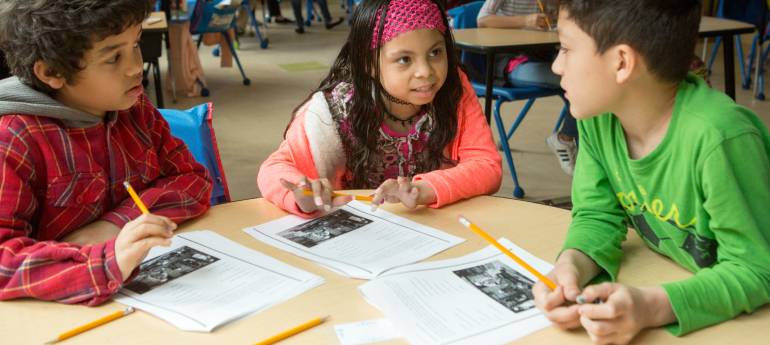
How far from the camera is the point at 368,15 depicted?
66.7 inches

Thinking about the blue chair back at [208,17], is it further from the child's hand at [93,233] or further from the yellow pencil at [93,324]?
the yellow pencil at [93,324]

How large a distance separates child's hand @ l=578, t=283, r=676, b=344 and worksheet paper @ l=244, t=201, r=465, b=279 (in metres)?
0.34

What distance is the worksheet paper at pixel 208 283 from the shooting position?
39.7 inches

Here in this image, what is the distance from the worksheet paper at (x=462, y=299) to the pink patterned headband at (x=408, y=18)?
0.64m

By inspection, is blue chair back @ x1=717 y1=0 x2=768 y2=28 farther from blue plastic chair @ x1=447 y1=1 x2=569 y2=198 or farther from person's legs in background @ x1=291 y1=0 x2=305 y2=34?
person's legs in background @ x1=291 y1=0 x2=305 y2=34

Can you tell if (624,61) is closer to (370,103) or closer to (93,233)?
(370,103)

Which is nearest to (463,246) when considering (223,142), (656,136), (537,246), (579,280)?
(537,246)

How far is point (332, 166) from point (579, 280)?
805 mm

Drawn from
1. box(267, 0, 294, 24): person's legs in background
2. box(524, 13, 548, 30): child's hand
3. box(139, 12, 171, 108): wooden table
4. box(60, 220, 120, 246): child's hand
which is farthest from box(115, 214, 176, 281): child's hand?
box(267, 0, 294, 24): person's legs in background

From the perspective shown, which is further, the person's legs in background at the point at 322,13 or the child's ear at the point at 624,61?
the person's legs in background at the point at 322,13

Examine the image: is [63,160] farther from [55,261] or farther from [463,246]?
[463,246]

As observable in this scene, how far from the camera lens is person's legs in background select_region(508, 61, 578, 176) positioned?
133 inches

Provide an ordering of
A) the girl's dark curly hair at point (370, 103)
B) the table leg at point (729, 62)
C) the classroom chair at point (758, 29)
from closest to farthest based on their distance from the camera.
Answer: the girl's dark curly hair at point (370, 103)
the table leg at point (729, 62)
the classroom chair at point (758, 29)

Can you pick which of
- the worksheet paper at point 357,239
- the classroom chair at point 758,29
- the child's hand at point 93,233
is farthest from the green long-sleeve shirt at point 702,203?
the classroom chair at point 758,29
